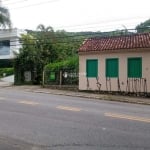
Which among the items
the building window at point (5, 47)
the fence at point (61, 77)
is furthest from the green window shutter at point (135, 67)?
the building window at point (5, 47)

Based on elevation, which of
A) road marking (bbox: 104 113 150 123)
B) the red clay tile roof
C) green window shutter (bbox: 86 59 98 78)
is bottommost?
road marking (bbox: 104 113 150 123)

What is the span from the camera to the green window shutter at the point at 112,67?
27109 millimetres

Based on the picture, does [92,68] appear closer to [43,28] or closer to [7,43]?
[43,28]

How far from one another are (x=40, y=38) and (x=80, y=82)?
1224cm

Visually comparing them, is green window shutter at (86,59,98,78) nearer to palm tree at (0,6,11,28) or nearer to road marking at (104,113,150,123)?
palm tree at (0,6,11,28)

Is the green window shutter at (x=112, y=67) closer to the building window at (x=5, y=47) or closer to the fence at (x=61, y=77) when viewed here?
the fence at (x=61, y=77)

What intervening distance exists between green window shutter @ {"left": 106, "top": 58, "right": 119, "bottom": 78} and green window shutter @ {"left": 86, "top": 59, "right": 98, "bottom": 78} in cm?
102

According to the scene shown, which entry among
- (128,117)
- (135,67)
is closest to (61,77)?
(135,67)

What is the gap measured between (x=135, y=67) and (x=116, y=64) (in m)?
1.46

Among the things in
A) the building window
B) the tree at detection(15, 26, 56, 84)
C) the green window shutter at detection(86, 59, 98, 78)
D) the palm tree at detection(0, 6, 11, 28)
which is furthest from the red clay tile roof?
the building window

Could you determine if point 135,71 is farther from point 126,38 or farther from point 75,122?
point 75,122

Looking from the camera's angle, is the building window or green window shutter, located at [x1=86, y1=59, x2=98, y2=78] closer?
A: green window shutter, located at [x1=86, y1=59, x2=98, y2=78]

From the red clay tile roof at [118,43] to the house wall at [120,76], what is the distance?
0.44 meters

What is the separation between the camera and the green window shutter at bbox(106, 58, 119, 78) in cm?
2711
